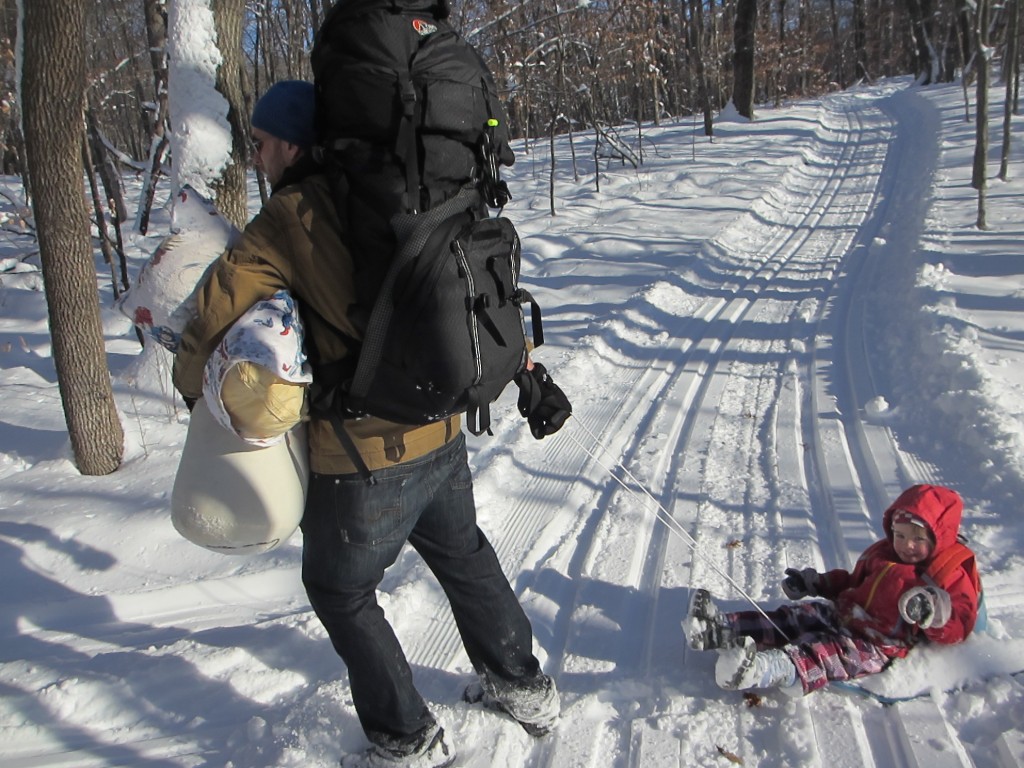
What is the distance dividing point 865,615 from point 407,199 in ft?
7.16

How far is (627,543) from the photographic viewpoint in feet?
11.3

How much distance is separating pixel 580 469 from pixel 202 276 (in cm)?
288

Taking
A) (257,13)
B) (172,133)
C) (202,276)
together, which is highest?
(257,13)

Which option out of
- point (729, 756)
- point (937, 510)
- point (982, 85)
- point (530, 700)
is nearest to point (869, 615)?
point (937, 510)

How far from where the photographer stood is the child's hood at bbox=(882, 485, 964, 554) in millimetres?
2568

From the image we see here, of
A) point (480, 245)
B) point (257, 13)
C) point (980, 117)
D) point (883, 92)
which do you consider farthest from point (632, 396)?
point (883, 92)

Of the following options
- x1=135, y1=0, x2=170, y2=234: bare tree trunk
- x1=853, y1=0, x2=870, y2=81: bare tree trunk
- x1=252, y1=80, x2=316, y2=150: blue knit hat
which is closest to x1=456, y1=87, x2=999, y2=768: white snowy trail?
x1=252, y1=80, x2=316, y2=150: blue knit hat

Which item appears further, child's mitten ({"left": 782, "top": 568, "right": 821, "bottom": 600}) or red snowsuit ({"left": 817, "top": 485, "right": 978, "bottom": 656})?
child's mitten ({"left": 782, "top": 568, "right": 821, "bottom": 600})

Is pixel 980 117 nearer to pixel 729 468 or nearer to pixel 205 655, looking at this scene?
pixel 729 468

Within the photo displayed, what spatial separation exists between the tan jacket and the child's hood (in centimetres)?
204

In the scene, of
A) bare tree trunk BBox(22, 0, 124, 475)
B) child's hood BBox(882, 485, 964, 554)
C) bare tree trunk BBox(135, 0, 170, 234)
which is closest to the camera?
child's hood BBox(882, 485, 964, 554)

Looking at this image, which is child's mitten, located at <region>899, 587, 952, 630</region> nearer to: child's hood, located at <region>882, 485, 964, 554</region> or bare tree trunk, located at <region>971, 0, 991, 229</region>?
child's hood, located at <region>882, 485, 964, 554</region>

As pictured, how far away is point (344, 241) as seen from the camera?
1.59 meters

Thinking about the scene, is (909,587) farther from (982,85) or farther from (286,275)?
(982,85)
